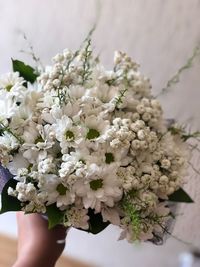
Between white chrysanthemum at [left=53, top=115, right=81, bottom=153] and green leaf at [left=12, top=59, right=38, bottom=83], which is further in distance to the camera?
green leaf at [left=12, top=59, right=38, bottom=83]

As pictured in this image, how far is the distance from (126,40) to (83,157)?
1.90 ft

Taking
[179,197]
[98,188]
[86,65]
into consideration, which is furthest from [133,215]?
[86,65]

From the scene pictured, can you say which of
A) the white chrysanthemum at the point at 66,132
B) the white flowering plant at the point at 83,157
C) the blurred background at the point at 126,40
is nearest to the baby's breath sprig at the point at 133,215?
the white flowering plant at the point at 83,157

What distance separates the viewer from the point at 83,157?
67 cm

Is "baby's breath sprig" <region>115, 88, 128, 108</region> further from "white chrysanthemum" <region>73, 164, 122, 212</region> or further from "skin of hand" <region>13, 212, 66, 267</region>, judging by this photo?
"skin of hand" <region>13, 212, 66, 267</region>

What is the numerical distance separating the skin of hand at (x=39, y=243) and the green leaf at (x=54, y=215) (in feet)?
0.36

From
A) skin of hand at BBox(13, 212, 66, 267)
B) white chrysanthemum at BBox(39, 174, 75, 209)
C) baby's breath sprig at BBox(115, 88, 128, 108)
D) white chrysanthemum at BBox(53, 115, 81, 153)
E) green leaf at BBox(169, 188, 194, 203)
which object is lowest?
skin of hand at BBox(13, 212, 66, 267)

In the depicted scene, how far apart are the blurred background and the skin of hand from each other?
0.28 m

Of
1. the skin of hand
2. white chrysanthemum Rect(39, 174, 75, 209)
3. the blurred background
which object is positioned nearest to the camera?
white chrysanthemum Rect(39, 174, 75, 209)

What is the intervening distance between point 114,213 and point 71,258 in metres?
0.43

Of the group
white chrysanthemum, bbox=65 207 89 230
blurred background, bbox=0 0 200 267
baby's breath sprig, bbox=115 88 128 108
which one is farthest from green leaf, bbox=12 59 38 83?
blurred background, bbox=0 0 200 267

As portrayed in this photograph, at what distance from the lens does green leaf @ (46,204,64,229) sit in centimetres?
68

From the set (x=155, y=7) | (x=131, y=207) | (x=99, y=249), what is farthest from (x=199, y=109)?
(x=131, y=207)

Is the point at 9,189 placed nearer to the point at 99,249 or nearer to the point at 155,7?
the point at 99,249
